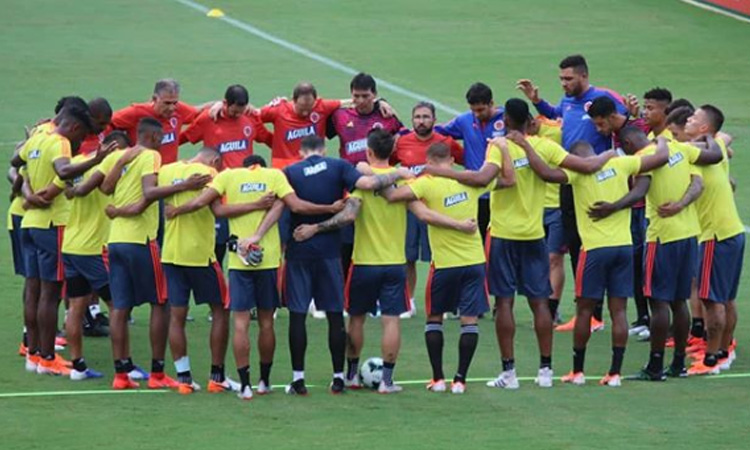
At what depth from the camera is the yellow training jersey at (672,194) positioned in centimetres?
1572

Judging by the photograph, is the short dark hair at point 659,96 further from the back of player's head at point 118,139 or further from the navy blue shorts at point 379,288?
the back of player's head at point 118,139

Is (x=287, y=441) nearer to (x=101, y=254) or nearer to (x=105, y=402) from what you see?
Answer: (x=105, y=402)

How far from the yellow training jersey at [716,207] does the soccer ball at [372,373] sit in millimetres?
3369

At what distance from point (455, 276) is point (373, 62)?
19.4 metres

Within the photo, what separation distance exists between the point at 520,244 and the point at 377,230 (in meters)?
1.36

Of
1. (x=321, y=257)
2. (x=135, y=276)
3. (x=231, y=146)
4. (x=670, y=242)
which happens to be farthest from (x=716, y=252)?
(x=135, y=276)

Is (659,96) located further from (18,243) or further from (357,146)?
(18,243)

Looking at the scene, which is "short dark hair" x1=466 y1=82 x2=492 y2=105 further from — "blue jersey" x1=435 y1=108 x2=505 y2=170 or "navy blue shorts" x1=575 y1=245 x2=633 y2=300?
"navy blue shorts" x1=575 y1=245 x2=633 y2=300

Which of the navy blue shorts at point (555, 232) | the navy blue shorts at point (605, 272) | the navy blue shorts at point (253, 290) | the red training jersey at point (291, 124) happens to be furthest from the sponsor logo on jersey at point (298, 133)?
the navy blue shorts at point (605, 272)

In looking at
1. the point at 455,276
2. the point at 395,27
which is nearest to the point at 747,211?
the point at 455,276

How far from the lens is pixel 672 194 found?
15758 millimetres

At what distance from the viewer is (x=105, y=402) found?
14.6 meters

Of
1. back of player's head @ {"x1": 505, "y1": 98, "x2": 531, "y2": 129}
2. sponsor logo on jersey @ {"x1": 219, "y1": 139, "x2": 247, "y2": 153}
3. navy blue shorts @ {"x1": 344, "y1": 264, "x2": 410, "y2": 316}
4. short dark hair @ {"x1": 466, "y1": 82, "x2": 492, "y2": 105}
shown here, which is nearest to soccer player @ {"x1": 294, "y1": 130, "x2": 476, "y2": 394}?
navy blue shorts @ {"x1": 344, "y1": 264, "x2": 410, "y2": 316}

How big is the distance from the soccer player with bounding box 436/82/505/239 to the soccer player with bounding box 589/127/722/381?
201 cm
